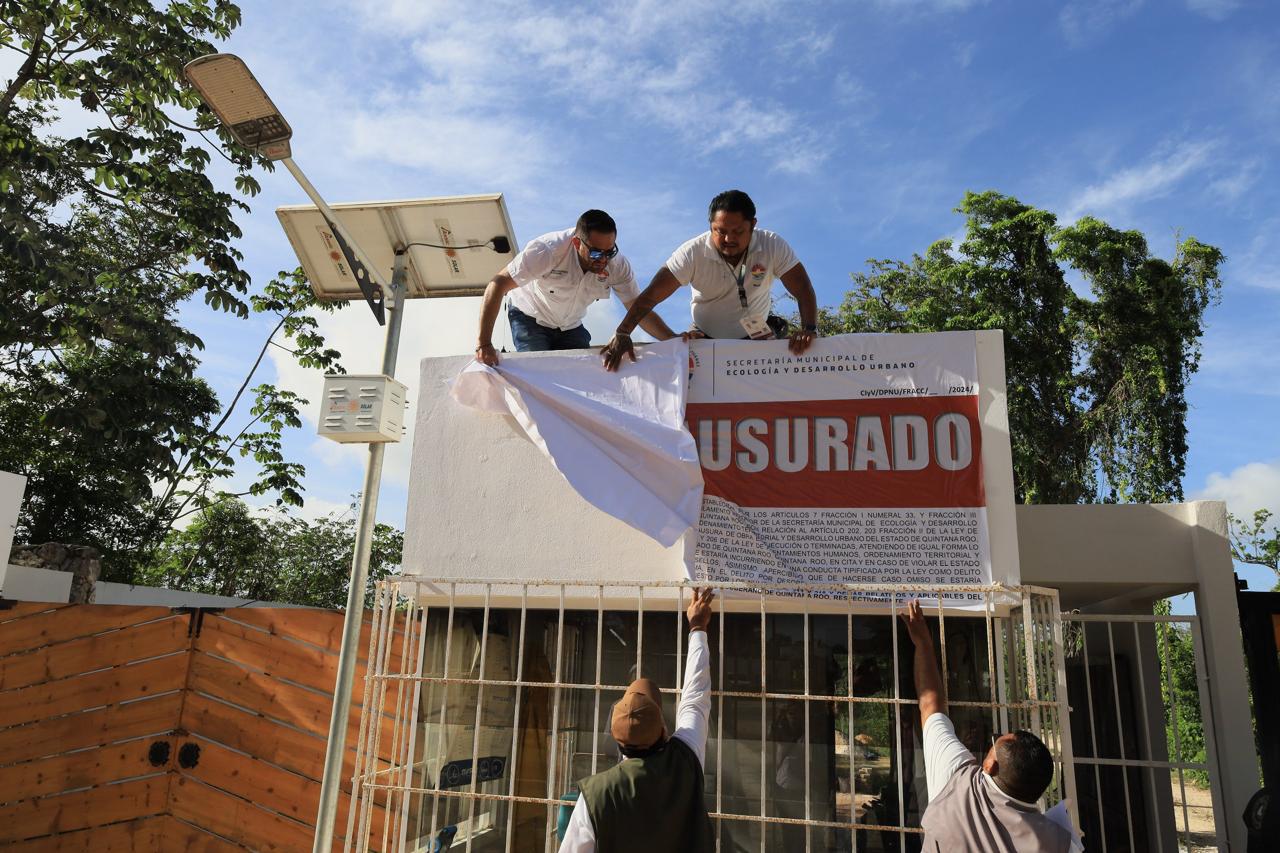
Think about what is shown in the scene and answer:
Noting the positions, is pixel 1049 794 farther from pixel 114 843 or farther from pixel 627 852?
pixel 114 843

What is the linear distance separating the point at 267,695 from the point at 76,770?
1.37 m

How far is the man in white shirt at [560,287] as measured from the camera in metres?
5.23

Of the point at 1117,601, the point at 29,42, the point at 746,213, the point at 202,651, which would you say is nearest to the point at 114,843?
the point at 202,651

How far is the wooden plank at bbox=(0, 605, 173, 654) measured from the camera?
5730mm

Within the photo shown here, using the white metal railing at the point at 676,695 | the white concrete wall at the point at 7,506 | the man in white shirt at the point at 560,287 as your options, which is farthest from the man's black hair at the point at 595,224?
the white concrete wall at the point at 7,506

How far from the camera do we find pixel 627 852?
2.95m


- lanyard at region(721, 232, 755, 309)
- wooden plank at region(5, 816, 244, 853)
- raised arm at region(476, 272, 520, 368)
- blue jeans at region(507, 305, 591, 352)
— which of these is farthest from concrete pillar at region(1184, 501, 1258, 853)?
wooden plank at region(5, 816, 244, 853)

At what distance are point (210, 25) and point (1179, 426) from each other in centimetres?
1744

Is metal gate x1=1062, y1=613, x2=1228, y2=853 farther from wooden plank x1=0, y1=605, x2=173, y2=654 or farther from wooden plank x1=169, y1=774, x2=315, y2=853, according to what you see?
wooden plank x1=0, y1=605, x2=173, y2=654

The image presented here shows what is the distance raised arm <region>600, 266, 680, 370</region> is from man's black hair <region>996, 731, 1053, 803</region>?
2787mm

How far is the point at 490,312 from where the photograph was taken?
5.27 metres

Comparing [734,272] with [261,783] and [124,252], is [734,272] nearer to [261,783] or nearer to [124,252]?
[261,783]

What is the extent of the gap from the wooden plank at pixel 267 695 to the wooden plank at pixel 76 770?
412mm

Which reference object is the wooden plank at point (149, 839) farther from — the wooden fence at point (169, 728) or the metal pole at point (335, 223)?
the metal pole at point (335, 223)
